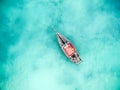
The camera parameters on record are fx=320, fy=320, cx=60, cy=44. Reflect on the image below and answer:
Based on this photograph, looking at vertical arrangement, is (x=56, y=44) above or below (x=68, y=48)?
above

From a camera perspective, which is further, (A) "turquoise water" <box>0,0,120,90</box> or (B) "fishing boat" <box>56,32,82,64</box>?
(A) "turquoise water" <box>0,0,120,90</box>

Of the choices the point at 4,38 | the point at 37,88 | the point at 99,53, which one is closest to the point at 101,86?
the point at 99,53

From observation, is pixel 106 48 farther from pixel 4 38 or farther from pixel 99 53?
pixel 4 38

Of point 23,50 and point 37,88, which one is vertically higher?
point 23,50

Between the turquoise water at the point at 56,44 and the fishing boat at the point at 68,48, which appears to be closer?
the fishing boat at the point at 68,48
